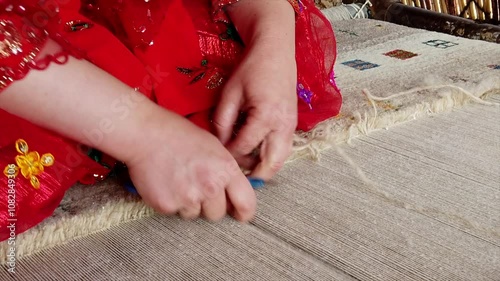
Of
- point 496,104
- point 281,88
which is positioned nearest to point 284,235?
point 281,88

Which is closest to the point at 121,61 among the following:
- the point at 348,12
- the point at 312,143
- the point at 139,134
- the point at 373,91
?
the point at 139,134

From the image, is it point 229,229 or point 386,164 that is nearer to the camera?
point 229,229

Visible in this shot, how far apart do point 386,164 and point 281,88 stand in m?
0.18

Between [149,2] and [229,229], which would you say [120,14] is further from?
[229,229]

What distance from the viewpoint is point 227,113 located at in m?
0.65

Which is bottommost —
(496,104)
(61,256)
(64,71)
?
(496,104)

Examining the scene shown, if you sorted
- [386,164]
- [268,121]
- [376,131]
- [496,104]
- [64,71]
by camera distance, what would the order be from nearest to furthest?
[64,71], [268,121], [386,164], [376,131], [496,104]

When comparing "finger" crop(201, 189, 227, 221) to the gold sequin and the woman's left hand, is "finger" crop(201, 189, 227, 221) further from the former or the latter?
the gold sequin

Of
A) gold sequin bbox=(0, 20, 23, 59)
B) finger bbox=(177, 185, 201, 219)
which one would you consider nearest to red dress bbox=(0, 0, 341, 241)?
gold sequin bbox=(0, 20, 23, 59)

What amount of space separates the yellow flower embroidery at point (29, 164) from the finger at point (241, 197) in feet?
0.59

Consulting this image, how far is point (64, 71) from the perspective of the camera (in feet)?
1.72

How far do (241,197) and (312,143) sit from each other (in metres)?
0.22

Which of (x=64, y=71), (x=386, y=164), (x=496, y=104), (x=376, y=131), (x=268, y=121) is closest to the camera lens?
(x=64, y=71)

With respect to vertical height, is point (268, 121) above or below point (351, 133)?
above
